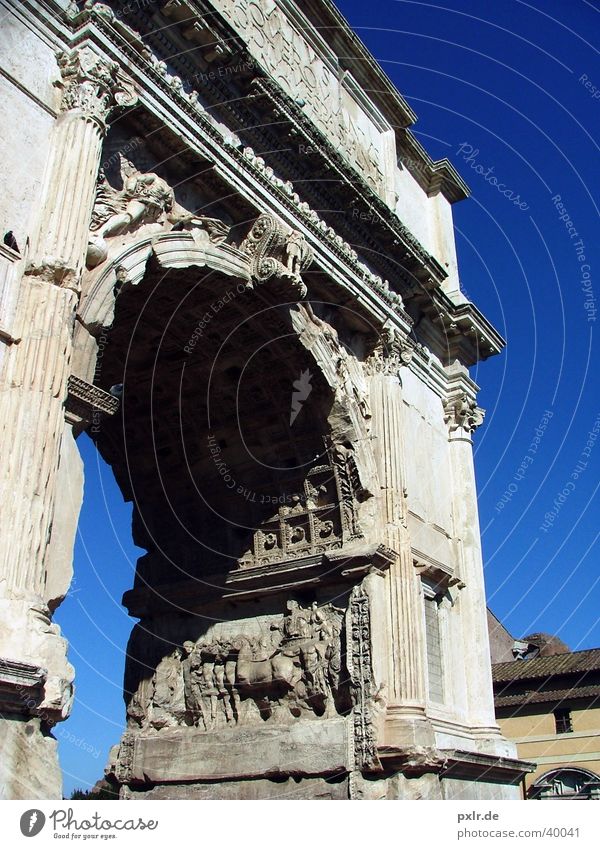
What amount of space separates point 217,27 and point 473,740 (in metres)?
10.2

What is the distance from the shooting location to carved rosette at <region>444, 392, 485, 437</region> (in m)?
15.2

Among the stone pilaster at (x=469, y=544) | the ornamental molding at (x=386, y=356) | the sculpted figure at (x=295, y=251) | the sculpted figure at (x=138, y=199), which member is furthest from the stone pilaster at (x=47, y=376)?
the stone pilaster at (x=469, y=544)

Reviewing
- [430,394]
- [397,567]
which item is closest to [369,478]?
[397,567]

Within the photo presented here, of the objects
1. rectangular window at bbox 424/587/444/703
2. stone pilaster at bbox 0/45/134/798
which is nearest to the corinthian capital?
stone pilaster at bbox 0/45/134/798

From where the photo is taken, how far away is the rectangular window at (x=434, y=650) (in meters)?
12.4

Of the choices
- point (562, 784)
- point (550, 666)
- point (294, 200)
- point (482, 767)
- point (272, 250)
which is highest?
point (294, 200)

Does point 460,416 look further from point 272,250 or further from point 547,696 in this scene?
point 547,696

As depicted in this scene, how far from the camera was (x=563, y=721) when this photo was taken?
26047 millimetres

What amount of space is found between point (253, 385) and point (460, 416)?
427cm

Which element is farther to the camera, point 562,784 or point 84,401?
point 562,784

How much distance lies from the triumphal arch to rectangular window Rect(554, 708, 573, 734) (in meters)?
14.3

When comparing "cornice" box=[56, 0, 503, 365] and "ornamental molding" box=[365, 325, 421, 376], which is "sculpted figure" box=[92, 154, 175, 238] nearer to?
"cornice" box=[56, 0, 503, 365]

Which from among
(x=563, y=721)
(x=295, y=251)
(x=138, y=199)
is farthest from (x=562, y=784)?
(x=138, y=199)

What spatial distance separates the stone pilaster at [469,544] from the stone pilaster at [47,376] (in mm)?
8231
